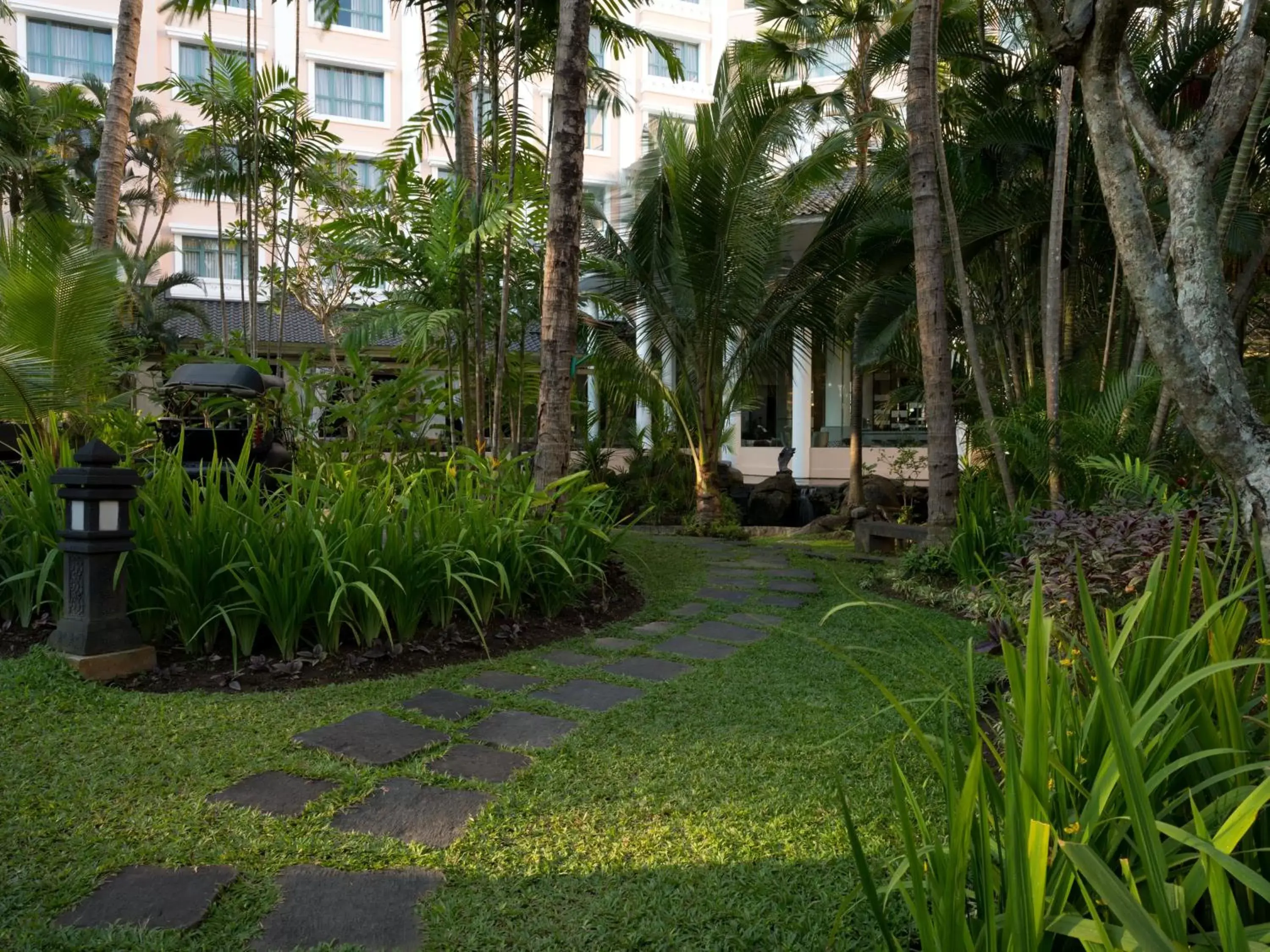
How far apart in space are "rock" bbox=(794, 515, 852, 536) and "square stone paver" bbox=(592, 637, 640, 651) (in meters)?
5.47

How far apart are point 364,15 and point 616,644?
24.3 metres

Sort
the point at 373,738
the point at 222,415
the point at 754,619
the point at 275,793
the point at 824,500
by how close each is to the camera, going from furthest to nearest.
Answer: the point at 824,500
the point at 222,415
the point at 754,619
the point at 373,738
the point at 275,793

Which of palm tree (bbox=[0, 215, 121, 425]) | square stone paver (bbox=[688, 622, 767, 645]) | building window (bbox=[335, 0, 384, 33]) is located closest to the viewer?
square stone paver (bbox=[688, 622, 767, 645])

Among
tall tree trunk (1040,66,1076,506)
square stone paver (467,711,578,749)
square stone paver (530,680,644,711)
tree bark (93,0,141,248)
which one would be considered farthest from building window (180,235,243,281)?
square stone paver (467,711,578,749)

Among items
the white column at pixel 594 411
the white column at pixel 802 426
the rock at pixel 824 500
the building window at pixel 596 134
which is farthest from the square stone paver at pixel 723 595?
the building window at pixel 596 134

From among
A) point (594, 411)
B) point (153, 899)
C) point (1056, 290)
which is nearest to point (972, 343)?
point (1056, 290)

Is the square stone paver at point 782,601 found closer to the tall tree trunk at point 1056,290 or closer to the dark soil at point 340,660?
the dark soil at point 340,660

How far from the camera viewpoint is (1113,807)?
1.39 meters

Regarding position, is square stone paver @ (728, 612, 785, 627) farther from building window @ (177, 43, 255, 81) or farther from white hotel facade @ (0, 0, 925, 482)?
building window @ (177, 43, 255, 81)

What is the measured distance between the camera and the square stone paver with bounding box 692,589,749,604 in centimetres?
546

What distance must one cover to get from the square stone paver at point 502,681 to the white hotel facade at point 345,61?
17.1 metres

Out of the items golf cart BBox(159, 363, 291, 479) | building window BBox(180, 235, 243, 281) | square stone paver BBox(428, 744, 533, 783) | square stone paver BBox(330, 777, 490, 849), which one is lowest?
square stone paver BBox(428, 744, 533, 783)

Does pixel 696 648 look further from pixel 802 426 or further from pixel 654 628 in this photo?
pixel 802 426

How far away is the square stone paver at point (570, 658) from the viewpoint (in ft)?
12.7
